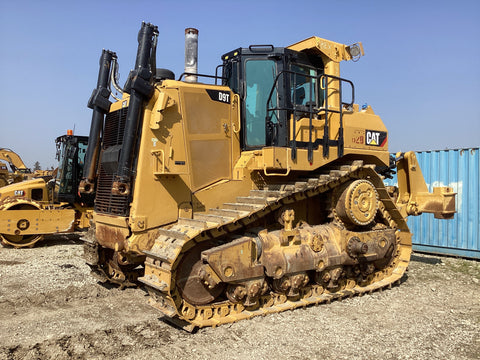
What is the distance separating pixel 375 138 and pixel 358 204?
1566mm

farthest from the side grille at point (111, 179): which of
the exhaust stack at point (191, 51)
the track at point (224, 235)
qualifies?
the exhaust stack at point (191, 51)

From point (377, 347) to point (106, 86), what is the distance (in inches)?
234

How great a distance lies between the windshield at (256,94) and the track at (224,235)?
1008 mm

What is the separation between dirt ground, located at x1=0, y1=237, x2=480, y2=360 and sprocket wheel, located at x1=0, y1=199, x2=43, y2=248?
4586 millimetres

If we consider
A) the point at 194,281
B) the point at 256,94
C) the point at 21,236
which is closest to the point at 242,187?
the point at 256,94

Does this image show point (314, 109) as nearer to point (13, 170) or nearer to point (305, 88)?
point (305, 88)

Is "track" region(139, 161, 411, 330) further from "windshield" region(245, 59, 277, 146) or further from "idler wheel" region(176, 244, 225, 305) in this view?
"windshield" region(245, 59, 277, 146)

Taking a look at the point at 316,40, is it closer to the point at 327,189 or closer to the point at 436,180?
the point at 327,189

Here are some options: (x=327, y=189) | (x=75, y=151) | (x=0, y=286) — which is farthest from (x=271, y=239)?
(x=75, y=151)

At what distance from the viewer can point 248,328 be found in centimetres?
561

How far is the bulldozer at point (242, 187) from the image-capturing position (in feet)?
19.1

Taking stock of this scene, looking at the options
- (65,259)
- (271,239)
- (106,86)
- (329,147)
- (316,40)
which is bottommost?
(65,259)

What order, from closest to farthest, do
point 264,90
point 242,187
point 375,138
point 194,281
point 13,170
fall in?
1. point 194,281
2. point 242,187
3. point 264,90
4. point 375,138
5. point 13,170

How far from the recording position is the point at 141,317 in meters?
6.23
